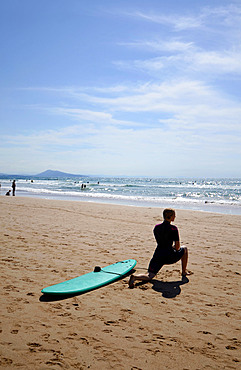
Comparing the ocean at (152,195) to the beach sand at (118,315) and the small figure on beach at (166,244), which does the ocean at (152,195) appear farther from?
the small figure on beach at (166,244)

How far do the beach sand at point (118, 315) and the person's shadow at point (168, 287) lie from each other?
0.02 meters

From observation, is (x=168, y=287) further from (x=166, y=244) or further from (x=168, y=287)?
(x=166, y=244)

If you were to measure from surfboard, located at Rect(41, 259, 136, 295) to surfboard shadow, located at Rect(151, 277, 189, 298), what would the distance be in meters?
0.60

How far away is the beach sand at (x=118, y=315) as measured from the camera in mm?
2705

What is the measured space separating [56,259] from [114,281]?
64.3 inches

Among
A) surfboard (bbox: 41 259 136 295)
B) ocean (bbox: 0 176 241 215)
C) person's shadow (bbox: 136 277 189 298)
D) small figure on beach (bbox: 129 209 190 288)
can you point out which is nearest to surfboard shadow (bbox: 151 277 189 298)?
person's shadow (bbox: 136 277 189 298)

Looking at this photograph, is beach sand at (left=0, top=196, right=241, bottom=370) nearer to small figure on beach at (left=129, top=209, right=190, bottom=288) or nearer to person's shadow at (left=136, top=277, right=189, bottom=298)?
person's shadow at (left=136, top=277, right=189, bottom=298)

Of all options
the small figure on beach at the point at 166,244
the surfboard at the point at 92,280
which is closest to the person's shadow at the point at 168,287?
the small figure on beach at the point at 166,244

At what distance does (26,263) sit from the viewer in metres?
5.38

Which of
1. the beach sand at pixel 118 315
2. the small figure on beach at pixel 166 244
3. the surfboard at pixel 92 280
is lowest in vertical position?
the beach sand at pixel 118 315

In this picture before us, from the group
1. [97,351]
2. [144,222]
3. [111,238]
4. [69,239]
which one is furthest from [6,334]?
[144,222]

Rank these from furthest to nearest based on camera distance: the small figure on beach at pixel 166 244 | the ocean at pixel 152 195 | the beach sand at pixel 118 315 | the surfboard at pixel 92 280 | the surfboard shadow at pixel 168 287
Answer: the ocean at pixel 152 195
the small figure on beach at pixel 166 244
the surfboard shadow at pixel 168 287
the surfboard at pixel 92 280
the beach sand at pixel 118 315

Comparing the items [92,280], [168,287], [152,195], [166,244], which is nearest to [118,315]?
[92,280]

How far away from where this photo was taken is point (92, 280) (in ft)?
14.7
